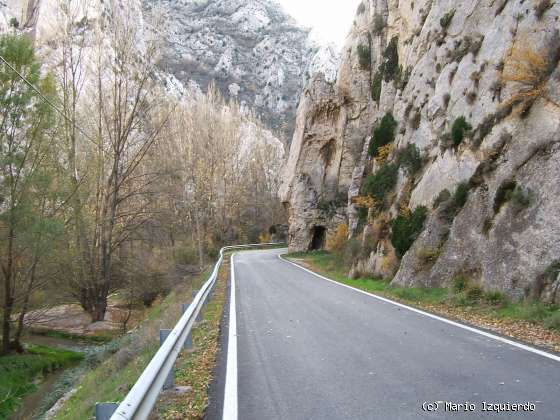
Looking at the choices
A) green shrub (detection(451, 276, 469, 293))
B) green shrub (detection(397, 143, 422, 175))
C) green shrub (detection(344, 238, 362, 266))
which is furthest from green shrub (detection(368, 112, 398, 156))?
green shrub (detection(451, 276, 469, 293))

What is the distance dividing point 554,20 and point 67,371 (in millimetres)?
18436

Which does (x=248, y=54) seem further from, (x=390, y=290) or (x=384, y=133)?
(x=390, y=290)

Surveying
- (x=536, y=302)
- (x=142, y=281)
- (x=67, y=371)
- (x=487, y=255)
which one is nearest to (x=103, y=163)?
(x=142, y=281)

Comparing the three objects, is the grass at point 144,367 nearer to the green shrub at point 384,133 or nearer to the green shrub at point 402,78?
the green shrub at point 384,133

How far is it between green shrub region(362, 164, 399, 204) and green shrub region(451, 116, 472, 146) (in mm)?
4552

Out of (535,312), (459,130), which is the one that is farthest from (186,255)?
(535,312)

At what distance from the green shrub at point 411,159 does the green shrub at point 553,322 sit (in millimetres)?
10900

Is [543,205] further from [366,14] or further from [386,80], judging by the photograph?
[366,14]

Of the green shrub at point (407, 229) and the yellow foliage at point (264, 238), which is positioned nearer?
the green shrub at point (407, 229)

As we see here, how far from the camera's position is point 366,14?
3588 centimetres

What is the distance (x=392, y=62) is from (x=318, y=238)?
1967 centimetres

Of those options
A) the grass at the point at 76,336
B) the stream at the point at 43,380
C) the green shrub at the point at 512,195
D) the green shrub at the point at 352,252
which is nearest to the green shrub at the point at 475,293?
the green shrub at the point at 512,195

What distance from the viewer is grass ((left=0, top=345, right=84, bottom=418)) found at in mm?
13758

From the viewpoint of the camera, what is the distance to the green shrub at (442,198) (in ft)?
50.0
